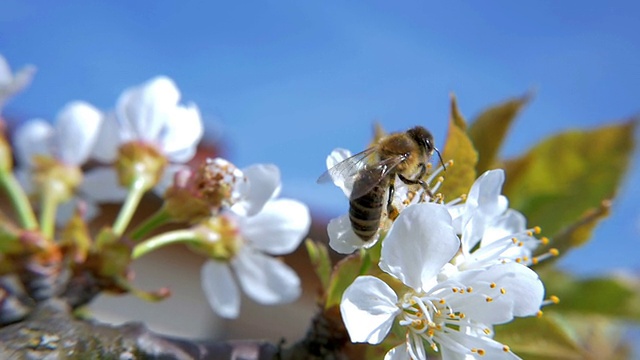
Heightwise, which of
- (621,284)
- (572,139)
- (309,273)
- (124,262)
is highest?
(309,273)

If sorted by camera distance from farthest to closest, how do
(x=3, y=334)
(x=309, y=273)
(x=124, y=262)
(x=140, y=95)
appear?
(x=309, y=273), (x=140, y=95), (x=124, y=262), (x=3, y=334)

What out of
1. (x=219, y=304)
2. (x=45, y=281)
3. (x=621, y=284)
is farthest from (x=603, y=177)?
(x=45, y=281)

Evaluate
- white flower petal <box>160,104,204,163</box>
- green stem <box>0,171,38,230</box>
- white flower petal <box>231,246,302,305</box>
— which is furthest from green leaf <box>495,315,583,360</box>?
green stem <box>0,171,38,230</box>

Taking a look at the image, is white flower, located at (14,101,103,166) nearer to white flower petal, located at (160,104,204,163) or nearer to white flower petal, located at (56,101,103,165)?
white flower petal, located at (56,101,103,165)

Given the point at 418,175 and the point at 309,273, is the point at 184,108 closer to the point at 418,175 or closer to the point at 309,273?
the point at 418,175

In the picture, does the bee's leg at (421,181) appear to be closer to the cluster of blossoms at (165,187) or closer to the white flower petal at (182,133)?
the cluster of blossoms at (165,187)
